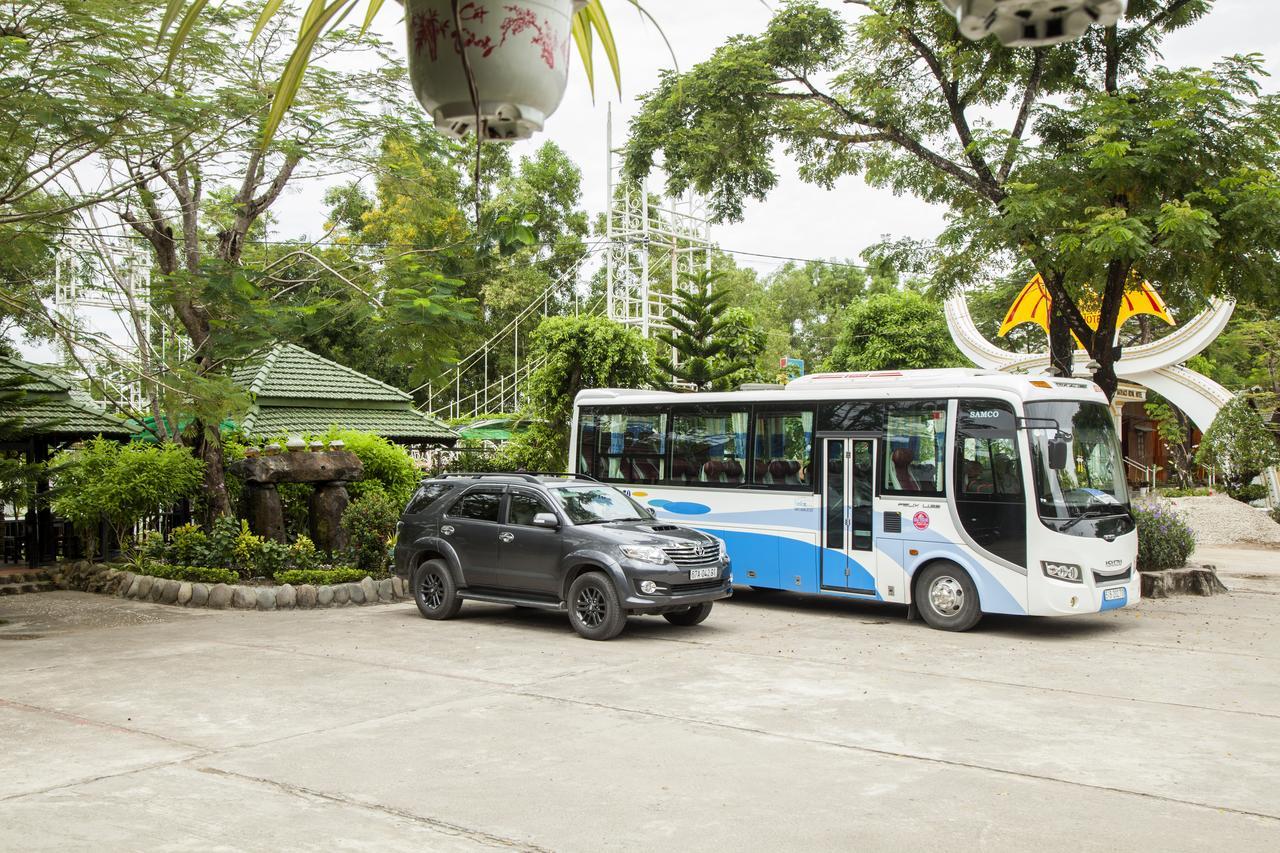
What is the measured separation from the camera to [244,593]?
14.3m

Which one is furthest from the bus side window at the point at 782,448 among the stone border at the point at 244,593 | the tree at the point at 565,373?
the tree at the point at 565,373

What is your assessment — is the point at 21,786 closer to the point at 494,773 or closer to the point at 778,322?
the point at 494,773

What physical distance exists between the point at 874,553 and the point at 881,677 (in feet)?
11.9

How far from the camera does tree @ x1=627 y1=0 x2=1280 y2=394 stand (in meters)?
13.6

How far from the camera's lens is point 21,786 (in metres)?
6.20

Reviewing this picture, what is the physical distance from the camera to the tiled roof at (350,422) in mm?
20188

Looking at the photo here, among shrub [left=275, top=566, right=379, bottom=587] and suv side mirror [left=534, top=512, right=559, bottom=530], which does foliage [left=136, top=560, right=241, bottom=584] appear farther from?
suv side mirror [left=534, top=512, right=559, bottom=530]

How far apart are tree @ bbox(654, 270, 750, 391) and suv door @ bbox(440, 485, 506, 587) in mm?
14199

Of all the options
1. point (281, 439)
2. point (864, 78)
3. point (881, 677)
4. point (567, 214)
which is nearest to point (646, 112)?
point (864, 78)

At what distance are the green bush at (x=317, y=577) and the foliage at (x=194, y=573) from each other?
0.71 metres

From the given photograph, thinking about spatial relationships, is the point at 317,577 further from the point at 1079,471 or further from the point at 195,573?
the point at 1079,471

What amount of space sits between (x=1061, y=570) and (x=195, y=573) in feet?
37.0

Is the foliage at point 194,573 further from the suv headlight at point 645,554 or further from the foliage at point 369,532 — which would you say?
the suv headlight at point 645,554

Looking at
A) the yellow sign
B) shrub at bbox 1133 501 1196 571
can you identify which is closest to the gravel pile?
the yellow sign
